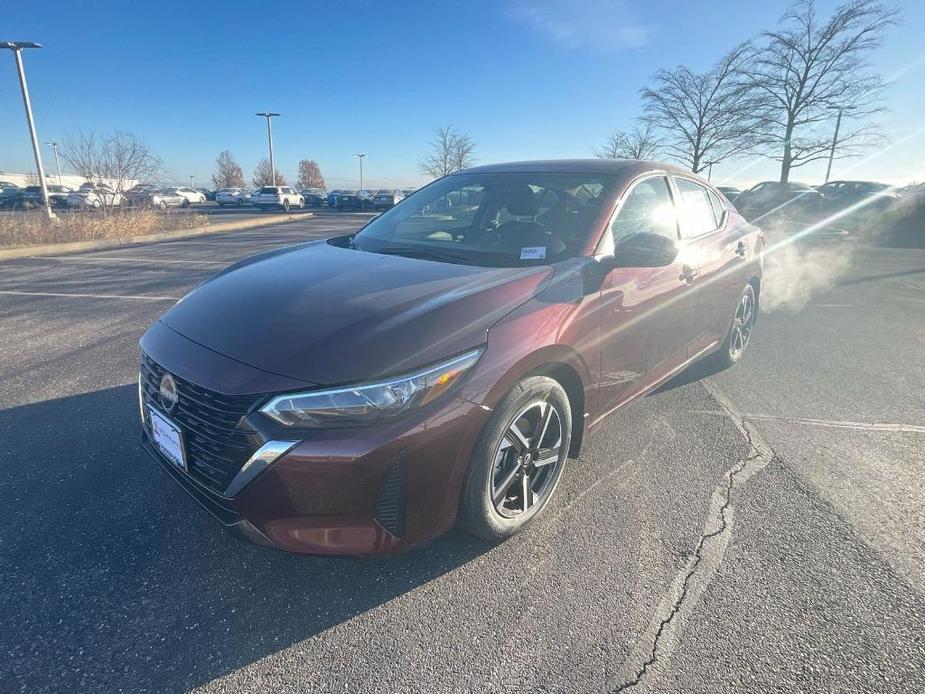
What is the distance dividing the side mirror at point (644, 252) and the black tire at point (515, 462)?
78cm

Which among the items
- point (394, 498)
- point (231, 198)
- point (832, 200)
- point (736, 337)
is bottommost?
point (736, 337)

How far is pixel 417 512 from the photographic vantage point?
1.88m

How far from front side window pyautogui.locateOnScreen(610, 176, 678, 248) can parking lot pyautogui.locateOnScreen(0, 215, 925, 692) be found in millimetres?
1268

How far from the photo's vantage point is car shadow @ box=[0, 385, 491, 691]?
172 cm

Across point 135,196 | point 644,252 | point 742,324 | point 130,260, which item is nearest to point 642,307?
point 644,252

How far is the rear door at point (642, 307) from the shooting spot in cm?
264

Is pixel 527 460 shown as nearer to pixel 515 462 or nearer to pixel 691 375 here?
pixel 515 462

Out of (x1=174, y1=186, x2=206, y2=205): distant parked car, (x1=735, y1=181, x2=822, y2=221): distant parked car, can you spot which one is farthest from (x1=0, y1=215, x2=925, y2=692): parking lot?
(x1=174, y1=186, x2=206, y2=205): distant parked car

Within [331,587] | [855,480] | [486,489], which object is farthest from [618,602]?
[855,480]

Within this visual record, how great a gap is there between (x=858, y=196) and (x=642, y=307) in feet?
66.0

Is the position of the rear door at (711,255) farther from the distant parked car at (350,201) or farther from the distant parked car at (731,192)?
the distant parked car at (350,201)

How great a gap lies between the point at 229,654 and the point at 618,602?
55.8 inches

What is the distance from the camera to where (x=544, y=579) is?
2117 mm

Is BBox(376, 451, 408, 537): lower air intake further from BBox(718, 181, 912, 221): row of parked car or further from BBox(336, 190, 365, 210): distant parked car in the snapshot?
BBox(336, 190, 365, 210): distant parked car
